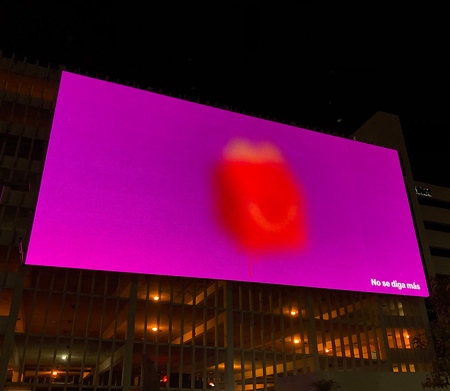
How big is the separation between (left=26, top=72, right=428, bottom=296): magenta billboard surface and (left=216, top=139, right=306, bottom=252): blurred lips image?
0.06 metres

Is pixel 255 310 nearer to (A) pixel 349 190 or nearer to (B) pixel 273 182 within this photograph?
(B) pixel 273 182

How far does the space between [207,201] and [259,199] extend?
3.12 metres

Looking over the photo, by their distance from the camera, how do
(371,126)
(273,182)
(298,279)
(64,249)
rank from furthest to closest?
(371,126) < (273,182) < (298,279) < (64,249)

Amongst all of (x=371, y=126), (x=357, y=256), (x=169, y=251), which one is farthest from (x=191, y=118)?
(x=371, y=126)

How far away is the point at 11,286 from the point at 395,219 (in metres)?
22.3

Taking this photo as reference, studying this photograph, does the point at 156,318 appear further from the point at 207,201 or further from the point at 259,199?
the point at 259,199

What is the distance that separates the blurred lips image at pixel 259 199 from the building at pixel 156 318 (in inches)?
109

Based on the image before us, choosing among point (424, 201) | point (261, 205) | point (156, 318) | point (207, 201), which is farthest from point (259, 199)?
point (424, 201)

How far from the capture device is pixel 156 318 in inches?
932

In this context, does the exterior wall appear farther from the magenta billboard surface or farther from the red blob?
the red blob

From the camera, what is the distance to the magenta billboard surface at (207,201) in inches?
833

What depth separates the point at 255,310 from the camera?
2464 cm

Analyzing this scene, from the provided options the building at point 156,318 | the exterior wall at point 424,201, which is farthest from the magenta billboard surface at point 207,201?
the exterior wall at point 424,201

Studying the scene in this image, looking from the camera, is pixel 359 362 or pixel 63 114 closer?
pixel 63 114
